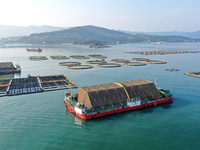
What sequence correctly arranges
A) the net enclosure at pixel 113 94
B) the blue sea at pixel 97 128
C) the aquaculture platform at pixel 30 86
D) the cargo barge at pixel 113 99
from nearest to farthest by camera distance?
1. the blue sea at pixel 97 128
2. the cargo barge at pixel 113 99
3. the net enclosure at pixel 113 94
4. the aquaculture platform at pixel 30 86

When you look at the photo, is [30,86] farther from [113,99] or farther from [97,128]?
[97,128]

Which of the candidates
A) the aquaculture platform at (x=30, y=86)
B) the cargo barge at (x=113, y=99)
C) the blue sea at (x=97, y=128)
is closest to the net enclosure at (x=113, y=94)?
the cargo barge at (x=113, y=99)

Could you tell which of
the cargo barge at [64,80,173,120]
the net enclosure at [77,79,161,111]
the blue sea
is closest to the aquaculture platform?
the blue sea

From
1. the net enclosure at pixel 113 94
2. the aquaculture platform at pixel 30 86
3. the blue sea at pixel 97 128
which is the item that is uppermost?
the net enclosure at pixel 113 94

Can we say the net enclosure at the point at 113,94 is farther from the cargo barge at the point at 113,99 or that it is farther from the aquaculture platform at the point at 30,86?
the aquaculture platform at the point at 30,86

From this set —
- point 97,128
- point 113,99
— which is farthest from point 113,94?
point 97,128

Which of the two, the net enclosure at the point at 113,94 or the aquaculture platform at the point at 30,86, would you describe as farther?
the aquaculture platform at the point at 30,86

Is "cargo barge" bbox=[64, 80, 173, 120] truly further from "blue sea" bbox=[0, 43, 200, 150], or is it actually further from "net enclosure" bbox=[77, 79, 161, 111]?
"blue sea" bbox=[0, 43, 200, 150]
